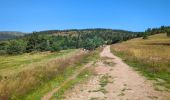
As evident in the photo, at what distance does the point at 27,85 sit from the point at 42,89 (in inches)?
32.6

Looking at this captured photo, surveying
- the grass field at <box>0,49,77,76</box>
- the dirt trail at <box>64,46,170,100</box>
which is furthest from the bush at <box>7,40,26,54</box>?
the dirt trail at <box>64,46,170,100</box>

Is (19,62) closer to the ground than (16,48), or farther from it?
farther from it

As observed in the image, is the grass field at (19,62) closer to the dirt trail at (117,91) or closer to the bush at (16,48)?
the dirt trail at (117,91)

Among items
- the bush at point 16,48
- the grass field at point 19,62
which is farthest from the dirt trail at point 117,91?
the bush at point 16,48

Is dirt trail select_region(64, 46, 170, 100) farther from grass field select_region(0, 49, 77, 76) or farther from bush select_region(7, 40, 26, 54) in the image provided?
bush select_region(7, 40, 26, 54)

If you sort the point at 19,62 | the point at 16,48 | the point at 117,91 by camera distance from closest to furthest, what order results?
the point at 117,91, the point at 19,62, the point at 16,48

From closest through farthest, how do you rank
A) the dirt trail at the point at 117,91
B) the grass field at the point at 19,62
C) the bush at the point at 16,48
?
1. the dirt trail at the point at 117,91
2. the grass field at the point at 19,62
3. the bush at the point at 16,48

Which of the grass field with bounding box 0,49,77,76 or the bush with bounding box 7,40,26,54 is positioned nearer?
the grass field with bounding box 0,49,77,76

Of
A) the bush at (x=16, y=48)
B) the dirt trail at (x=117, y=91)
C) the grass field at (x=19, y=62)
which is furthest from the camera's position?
the bush at (x=16, y=48)

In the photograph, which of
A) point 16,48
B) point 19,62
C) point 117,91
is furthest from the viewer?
point 16,48

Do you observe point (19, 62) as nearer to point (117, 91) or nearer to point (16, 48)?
point (117, 91)

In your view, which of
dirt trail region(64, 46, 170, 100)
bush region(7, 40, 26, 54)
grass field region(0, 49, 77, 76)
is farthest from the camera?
bush region(7, 40, 26, 54)

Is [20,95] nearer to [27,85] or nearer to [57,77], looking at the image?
[27,85]

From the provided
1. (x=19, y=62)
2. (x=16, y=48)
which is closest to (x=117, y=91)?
(x=19, y=62)
